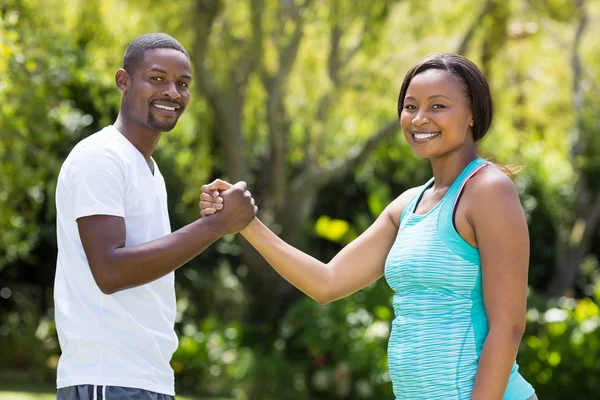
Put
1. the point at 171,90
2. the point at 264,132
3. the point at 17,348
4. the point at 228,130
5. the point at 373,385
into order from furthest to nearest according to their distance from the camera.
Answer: the point at 264,132
the point at 17,348
the point at 228,130
the point at 373,385
the point at 171,90

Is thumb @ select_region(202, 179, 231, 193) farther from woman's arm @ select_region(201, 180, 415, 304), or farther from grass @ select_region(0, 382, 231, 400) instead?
grass @ select_region(0, 382, 231, 400)

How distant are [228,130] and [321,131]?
3.28 feet

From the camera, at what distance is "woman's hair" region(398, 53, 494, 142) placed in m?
→ 2.70

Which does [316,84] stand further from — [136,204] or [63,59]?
[136,204]

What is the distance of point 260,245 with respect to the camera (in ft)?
10.3

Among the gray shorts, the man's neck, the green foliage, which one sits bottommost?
the green foliage

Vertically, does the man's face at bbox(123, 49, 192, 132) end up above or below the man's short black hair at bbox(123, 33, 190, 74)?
below

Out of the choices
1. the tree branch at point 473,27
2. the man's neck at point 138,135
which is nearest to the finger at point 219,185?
the man's neck at point 138,135

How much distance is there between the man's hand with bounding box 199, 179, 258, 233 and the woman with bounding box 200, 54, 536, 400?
549 millimetres

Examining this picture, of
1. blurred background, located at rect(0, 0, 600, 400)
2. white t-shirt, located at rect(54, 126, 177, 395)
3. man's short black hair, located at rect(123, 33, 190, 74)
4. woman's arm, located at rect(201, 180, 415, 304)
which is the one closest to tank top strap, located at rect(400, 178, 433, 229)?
woman's arm, located at rect(201, 180, 415, 304)

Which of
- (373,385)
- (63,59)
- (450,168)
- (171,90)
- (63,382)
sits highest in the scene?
(63,59)

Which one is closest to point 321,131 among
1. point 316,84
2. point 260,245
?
point 316,84

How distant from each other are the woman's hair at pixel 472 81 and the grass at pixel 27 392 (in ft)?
21.7

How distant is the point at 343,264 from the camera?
3088 millimetres
